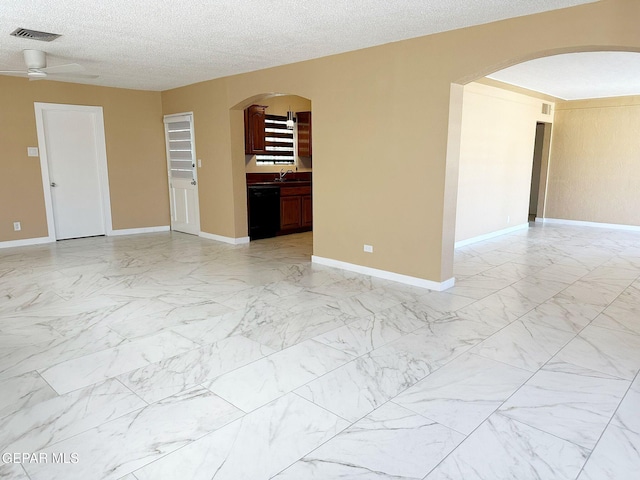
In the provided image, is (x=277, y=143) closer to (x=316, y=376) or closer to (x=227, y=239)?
(x=227, y=239)

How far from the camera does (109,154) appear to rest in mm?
7570

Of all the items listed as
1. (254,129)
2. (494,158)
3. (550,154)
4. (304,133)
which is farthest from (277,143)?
(550,154)

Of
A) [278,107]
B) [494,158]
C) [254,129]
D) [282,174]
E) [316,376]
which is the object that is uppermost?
[278,107]

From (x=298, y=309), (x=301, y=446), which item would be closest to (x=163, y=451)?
(x=301, y=446)

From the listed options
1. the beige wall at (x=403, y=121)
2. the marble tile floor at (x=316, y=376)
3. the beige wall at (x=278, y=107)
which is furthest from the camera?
the beige wall at (x=278, y=107)

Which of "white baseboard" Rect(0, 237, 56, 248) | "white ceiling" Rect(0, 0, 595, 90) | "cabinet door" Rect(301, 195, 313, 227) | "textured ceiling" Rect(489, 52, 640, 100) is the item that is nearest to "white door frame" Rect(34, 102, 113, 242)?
"white baseboard" Rect(0, 237, 56, 248)

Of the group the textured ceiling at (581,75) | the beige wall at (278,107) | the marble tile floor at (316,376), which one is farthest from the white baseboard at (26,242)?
the textured ceiling at (581,75)

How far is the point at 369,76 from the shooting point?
4.78m

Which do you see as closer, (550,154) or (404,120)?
(404,120)

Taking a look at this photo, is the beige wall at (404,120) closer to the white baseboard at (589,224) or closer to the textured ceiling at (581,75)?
the textured ceiling at (581,75)

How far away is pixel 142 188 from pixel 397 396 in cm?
680

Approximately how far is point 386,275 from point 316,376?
93.8 inches

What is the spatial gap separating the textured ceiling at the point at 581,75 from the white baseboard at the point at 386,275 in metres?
2.96

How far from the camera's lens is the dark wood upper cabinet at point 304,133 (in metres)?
8.49
